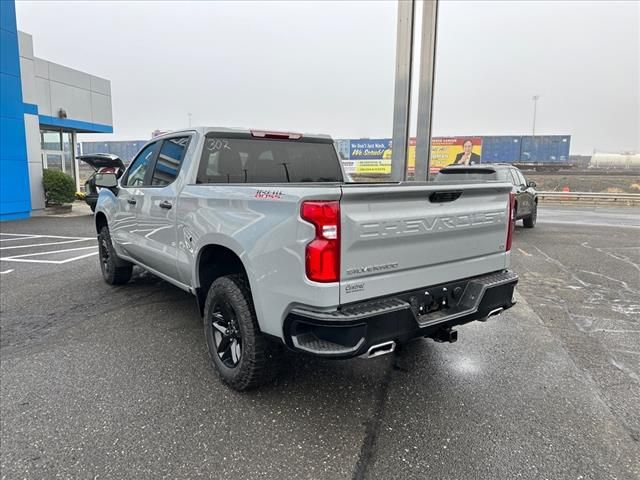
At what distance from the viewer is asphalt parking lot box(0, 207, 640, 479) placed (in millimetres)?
2479

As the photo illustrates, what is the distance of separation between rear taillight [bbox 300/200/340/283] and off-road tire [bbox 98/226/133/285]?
418cm

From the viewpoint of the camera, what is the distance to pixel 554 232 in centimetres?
1200

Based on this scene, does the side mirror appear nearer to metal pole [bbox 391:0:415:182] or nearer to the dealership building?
metal pole [bbox 391:0:415:182]

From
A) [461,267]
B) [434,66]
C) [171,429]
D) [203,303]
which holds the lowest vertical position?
[171,429]

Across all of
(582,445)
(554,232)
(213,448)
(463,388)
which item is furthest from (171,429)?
(554,232)

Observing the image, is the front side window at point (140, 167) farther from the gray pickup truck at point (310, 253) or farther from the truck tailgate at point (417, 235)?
the truck tailgate at point (417, 235)

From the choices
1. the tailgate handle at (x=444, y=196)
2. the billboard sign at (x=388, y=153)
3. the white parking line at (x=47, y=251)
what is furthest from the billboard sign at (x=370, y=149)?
the tailgate handle at (x=444, y=196)

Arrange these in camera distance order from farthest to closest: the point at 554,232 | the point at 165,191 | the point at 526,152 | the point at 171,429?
the point at 526,152 < the point at 554,232 < the point at 165,191 < the point at 171,429

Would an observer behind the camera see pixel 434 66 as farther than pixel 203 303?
Yes

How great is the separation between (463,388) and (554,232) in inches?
402

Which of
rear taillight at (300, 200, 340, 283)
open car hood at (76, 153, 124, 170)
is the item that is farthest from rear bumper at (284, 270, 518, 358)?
open car hood at (76, 153, 124, 170)

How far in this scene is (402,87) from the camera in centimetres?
1026

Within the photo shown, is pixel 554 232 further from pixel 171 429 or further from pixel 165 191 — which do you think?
pixel 171 429

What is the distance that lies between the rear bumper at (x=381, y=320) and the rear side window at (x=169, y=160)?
2.20m
